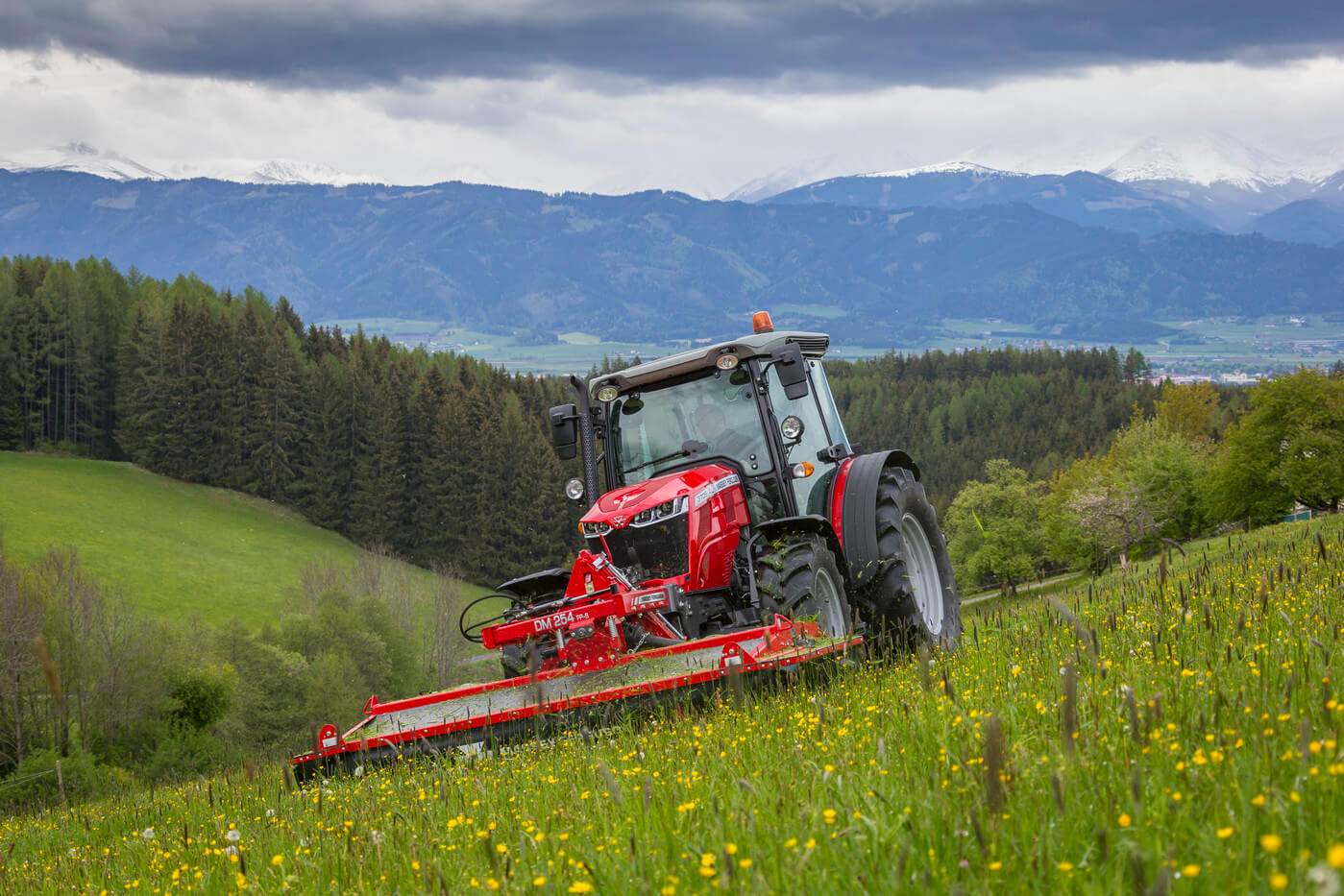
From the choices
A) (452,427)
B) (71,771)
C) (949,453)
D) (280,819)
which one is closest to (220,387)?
(452,427)

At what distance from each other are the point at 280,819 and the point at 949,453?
128394 mm

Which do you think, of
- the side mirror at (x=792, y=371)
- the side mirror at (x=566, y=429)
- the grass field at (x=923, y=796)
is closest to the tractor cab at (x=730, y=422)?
the side mirror at (x=792, y=371)

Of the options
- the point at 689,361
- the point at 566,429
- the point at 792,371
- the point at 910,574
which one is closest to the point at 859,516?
the point at 910,574

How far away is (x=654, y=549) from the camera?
859 cm

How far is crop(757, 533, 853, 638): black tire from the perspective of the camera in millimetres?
8070

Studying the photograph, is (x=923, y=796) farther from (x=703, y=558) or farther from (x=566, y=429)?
(x=566, y=429)

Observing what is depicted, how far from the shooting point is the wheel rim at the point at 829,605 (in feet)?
27.6

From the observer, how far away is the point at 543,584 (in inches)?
387

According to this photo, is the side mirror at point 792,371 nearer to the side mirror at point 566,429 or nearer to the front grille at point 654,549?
the front grille at point 654,549

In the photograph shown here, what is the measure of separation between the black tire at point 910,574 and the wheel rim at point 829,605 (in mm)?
348

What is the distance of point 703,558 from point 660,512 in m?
0.51

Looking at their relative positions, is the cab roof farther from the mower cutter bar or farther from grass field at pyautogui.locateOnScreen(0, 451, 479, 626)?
grass field at pyautogui.locateOnScreen(0, 451, 479, 626)

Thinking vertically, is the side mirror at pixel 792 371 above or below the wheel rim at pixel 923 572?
above

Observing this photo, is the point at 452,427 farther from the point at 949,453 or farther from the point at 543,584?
the point at 543,584
